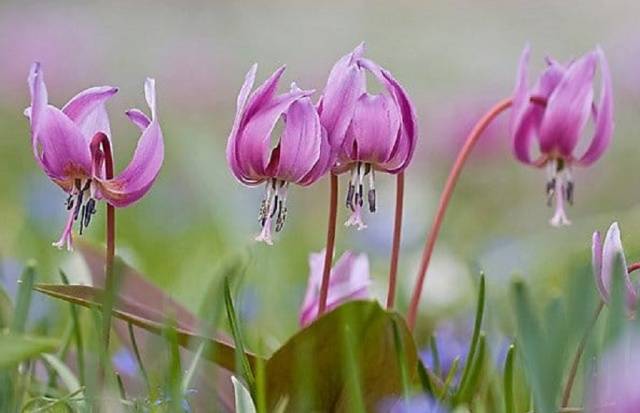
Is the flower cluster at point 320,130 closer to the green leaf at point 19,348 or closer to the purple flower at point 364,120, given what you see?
the purple flower at point 364,120

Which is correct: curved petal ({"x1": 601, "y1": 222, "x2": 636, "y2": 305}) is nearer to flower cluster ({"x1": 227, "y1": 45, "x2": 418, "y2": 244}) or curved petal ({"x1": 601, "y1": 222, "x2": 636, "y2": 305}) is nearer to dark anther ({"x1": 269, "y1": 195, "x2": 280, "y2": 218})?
flower cluster ({"x1": 227, "y1": 45, "x2": 418, "y2": 244})

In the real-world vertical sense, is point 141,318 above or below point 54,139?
below

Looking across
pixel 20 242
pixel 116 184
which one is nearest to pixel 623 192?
pixel 20 242

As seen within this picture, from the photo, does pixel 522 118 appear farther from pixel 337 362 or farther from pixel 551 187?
pixel 337 362

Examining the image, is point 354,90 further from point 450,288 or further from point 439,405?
point 450,288

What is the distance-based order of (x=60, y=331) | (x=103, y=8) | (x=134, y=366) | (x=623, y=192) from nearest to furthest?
(x=134, y=366)
(x=60, y=331)
(x=623, y=192)
(x=103, y=8)

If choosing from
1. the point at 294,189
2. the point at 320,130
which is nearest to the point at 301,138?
the point at 320,130

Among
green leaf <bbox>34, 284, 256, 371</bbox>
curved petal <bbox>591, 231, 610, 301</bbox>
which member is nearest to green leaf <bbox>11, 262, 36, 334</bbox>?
green leaf <bbox>34, 284, 256, 371</bbox>
